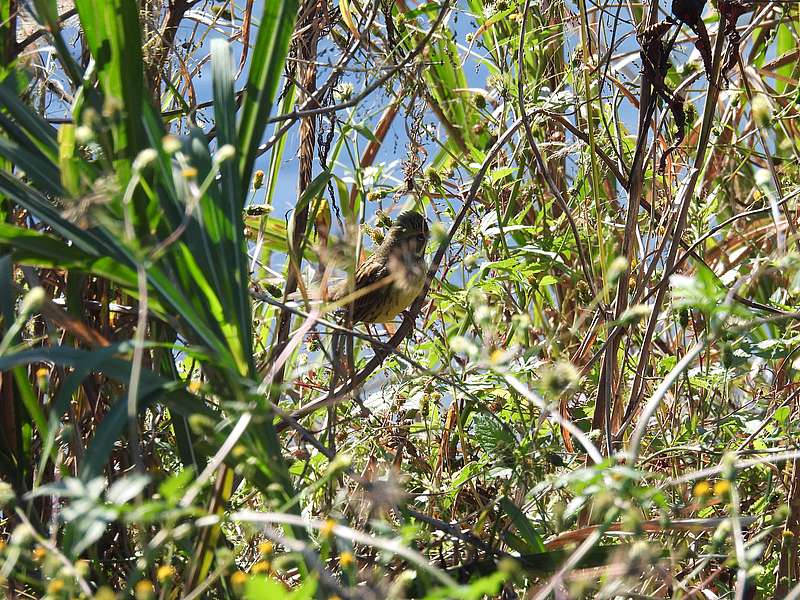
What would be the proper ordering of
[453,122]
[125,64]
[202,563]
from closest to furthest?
[202,563] → [125,64] → [453,122]

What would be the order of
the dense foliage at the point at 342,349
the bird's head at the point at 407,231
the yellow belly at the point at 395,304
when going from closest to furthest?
the dense foliage at the point at 342,349 → the yellow belly at the point at 395,304 → the bird's head at the point at 407,231

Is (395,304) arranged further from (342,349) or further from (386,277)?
(342,349)

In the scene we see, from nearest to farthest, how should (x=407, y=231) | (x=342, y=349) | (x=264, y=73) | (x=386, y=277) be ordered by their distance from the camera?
(x=264, y=73) < (x=342, y=349) < (x=386, y=277) < (x=407, y=231)

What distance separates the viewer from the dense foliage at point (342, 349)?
118 centimetres

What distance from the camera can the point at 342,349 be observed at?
2.01 m

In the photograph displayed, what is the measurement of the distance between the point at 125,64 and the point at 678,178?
181cm

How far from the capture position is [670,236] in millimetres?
1925

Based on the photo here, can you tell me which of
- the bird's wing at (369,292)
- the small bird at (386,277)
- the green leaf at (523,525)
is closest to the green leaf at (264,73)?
the green leaf at (523,525)

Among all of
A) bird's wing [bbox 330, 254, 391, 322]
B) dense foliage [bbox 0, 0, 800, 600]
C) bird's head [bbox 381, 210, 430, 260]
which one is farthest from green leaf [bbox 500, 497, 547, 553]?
bird's head [bbox 381, 210, 430, 260]

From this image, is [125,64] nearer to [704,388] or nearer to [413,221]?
[704,388]

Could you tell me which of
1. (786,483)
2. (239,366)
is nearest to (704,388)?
(786,483)

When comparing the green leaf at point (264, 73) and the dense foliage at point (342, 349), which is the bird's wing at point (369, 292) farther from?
the green leaf at point (264, 73)

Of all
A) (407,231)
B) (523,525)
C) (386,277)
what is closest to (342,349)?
(523,525)

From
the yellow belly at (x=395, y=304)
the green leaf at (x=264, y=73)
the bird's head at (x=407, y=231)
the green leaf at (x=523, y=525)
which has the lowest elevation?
the green leaf at (x=523, y=525)
